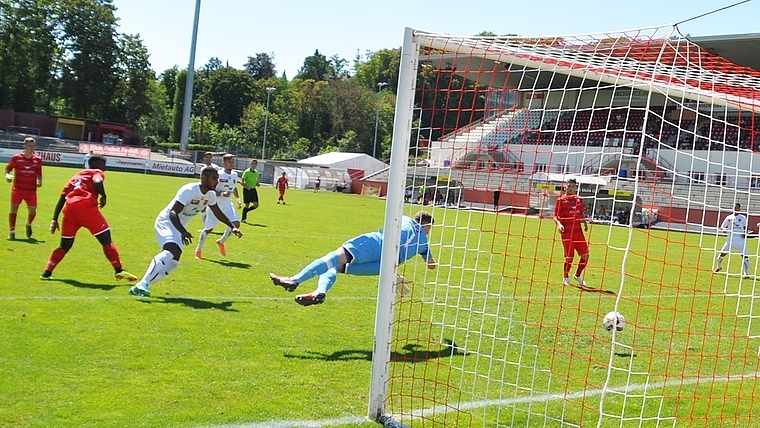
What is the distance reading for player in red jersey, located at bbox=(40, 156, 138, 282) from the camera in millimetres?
9539

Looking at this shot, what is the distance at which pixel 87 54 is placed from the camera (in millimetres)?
73062

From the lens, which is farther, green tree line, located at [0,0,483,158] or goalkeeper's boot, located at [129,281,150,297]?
green tree line, located at [0,0,483,158]

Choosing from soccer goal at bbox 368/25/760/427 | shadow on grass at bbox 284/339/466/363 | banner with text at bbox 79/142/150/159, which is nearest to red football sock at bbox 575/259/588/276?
soccer goal at bbox 368/25/760/427

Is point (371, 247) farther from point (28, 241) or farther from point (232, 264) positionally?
point (28, 241)

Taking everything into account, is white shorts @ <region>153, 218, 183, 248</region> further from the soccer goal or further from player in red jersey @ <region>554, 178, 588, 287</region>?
player in red jersey @ <region>554, 178, 588, 287</region>

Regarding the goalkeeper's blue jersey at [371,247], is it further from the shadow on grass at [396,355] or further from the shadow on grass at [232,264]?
the shadow on grass at [232,264]

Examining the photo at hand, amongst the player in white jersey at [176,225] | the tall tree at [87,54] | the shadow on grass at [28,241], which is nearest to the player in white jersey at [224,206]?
the shadow on grass at [28,241]

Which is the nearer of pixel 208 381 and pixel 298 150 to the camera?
pixel 208 381

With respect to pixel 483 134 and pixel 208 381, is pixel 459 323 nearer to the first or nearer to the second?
pixel 483 134

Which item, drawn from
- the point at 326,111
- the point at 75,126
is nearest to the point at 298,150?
the point at 326,111

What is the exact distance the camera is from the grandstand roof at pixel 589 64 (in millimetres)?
5750

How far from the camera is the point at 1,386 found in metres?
5.30

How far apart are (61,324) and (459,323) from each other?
4.41 m

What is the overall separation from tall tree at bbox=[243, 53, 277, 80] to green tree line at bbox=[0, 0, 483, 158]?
28392 millimetres
